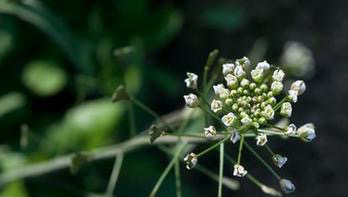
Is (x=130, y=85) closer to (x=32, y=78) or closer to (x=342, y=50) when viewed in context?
(x=32, y=78)

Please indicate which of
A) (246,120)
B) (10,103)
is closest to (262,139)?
(246,120)

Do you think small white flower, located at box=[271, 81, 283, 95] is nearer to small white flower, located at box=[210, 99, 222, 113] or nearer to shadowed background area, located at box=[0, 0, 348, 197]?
small white flower, located at box=[210, 99, 222, 113]

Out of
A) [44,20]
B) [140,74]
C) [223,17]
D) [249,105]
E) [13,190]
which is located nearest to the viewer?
[249,105]

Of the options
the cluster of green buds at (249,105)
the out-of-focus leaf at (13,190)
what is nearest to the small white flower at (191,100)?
the cluster of green buds at (249,105)

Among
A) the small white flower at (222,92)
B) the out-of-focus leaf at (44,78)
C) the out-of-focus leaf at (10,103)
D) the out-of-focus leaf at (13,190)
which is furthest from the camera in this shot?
the out-of-focus leaf at (44,78)

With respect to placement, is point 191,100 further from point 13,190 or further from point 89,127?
point 13,190

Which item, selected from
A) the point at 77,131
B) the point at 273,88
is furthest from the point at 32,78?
the point at 273,88

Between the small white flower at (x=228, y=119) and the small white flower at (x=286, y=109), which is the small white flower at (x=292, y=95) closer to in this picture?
the small white flower at (x=286, y=109)
